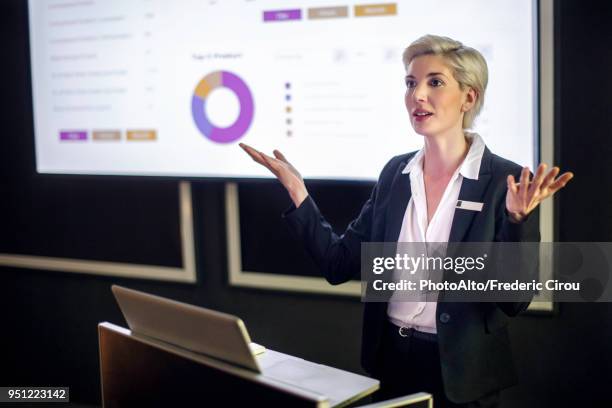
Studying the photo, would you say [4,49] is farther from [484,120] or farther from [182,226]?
[484,120]

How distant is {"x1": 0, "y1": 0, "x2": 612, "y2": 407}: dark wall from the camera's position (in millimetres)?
2250

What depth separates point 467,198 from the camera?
1.66 m

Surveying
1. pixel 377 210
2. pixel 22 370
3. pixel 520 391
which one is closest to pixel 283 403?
pixel 377 210

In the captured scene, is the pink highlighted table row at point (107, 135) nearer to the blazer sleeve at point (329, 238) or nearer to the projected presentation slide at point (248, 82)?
the projected presentation slide at point (248, 82)

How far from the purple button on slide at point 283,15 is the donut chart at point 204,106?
0.26m

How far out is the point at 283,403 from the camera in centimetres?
110

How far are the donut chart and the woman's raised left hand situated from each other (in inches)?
54.1

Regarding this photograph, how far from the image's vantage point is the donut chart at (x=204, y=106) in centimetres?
266

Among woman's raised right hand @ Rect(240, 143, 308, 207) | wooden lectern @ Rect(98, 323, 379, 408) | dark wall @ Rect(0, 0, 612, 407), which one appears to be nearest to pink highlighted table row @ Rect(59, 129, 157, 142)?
dark wall @ Rect(0, 0, 612, 407)

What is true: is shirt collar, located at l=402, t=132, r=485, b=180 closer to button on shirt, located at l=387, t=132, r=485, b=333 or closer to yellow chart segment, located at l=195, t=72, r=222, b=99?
button on shirt, located at l=387, t=132, r=485, b=333

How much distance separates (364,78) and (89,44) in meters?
1.24

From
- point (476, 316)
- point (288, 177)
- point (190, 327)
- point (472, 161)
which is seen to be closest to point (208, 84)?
point (288, 177)

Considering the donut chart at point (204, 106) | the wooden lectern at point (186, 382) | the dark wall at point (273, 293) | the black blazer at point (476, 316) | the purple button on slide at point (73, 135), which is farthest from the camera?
the purple button on slide at point (73, 135)

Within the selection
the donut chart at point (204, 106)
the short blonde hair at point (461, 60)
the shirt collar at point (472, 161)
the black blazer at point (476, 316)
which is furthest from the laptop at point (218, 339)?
the donut chart at point (204, 106)
